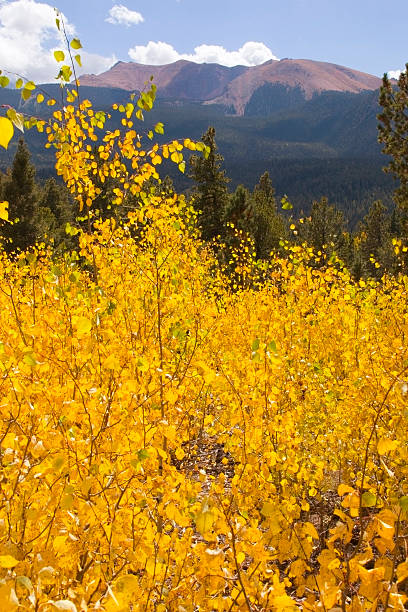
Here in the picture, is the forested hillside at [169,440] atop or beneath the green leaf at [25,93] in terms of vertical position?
beneath

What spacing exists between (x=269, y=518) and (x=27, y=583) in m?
1.04

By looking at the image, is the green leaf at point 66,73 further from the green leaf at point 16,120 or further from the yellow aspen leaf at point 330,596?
the yellow aspen leaf at point 330,596

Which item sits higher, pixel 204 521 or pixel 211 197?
pixel 211 197

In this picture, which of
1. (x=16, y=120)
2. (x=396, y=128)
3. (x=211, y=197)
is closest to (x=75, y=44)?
(x=16, y=120)

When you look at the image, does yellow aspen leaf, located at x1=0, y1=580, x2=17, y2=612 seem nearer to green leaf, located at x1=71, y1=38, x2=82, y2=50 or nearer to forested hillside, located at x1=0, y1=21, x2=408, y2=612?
forested hillside, located at x1=0, y1=21, x2=408, y2=612

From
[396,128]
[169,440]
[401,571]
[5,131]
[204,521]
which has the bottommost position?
[169,440]

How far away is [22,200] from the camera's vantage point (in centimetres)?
2591

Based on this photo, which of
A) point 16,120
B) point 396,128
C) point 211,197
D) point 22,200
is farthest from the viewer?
point 211,197

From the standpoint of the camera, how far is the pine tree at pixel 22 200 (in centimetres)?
2561

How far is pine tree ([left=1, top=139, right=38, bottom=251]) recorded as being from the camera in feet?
Answer: 84.0

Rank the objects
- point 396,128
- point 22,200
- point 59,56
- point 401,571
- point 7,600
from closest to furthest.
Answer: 1. point 7,600
2. point 401,571
3. point 59,56
4. point 396,128
5. point 22,200

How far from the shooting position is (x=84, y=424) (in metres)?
2.77

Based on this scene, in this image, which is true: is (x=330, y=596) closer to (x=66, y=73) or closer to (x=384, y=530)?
(x=384, y=530)

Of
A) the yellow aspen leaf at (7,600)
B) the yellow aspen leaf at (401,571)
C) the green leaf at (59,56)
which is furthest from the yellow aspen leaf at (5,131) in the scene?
the green leaf at (59,56)
